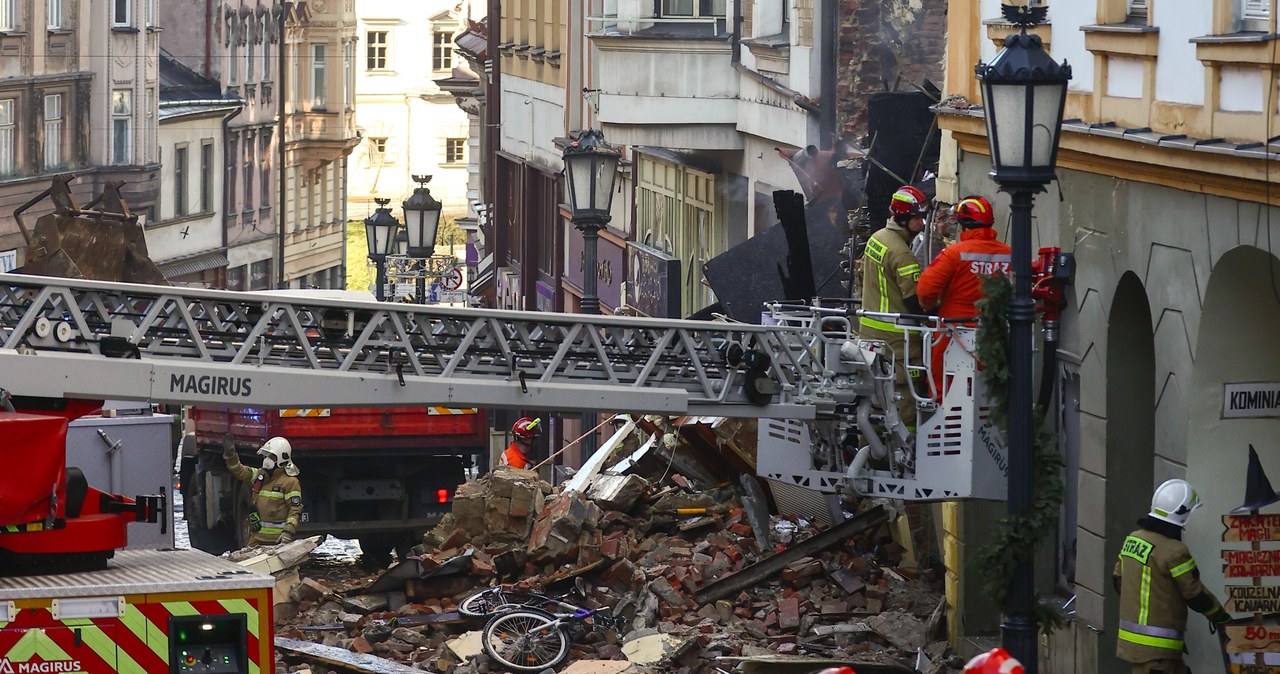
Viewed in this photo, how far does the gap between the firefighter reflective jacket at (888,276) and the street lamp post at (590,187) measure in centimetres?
527

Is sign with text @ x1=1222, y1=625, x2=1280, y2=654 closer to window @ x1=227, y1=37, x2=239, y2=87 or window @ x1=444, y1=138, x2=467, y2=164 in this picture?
window @ x1=227, y1=37, x2=239, y2=87

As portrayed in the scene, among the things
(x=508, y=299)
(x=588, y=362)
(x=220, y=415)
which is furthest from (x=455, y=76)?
(x=588, y=362)

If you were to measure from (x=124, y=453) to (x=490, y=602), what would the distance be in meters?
3.80

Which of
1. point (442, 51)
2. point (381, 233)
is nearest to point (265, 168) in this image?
point (381, 233)

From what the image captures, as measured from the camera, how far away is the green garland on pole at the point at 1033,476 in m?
10.5

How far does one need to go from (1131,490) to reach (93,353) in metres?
5.75

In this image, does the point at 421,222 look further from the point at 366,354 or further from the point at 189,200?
the point at 189,200

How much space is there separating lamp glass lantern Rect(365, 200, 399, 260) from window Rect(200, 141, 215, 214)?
1266 inches

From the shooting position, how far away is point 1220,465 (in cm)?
1120

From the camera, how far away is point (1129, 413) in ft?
40.3

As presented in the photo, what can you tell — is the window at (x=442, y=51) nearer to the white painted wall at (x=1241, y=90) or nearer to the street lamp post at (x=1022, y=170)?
the white painted wall at (x=1241, y=90)

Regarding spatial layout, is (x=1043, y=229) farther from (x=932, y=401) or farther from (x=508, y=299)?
(x=508, y=299)

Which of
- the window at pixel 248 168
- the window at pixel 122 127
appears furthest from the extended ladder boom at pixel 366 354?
the window at pixel 248 168

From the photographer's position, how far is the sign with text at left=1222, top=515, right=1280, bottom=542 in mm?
10914
